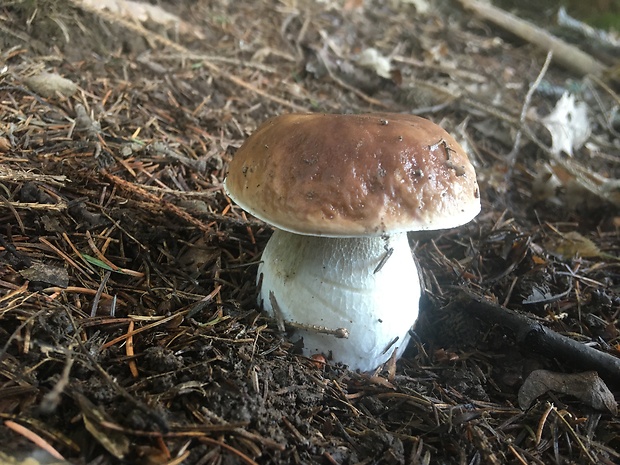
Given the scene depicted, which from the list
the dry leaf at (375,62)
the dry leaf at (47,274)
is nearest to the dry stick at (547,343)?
the dry leaf at (47,274)

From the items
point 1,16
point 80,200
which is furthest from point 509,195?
point 1,16

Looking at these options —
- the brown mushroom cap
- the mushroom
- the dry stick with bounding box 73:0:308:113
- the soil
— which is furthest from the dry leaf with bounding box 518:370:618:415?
the dry stick with bounding box 73:0:308:113

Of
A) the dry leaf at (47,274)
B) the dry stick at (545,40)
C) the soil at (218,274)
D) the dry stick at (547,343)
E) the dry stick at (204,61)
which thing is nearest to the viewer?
the soil at (218,274)

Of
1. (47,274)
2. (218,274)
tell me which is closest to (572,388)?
(218,274)

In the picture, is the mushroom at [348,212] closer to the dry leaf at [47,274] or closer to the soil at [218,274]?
the soil at [218,274]

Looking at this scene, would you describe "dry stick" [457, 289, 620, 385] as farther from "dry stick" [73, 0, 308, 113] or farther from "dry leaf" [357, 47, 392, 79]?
"dry leaf" [357, 47, 392, 79]

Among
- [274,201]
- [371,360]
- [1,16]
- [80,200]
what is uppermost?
[274,201]

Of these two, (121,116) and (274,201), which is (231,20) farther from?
(274,201)

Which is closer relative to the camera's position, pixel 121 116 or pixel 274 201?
pixel 274 201

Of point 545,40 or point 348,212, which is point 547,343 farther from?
point 545,40
